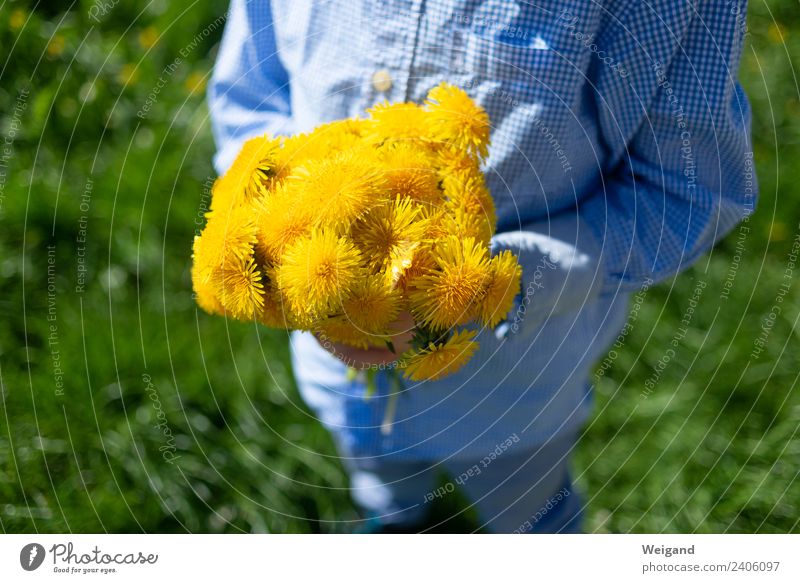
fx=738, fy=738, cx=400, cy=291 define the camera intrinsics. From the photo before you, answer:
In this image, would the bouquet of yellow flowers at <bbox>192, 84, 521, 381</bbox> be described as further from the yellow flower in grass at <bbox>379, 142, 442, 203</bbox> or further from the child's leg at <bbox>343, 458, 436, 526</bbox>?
the child's leg at <bbox>343, 458, 436, 526</bbox>

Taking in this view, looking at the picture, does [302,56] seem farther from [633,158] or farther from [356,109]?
[633,158]

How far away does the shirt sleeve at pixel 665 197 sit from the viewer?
2.78 ft

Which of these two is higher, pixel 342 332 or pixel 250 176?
pixel 250 176

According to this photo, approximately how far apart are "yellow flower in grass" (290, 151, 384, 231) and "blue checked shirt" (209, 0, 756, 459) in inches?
9.2

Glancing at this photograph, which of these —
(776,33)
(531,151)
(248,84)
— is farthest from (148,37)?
(776,33)

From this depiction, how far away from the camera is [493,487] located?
3.75 ft

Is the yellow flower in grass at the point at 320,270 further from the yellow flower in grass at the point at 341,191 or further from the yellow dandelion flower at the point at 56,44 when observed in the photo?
the yellow dandelion flower at the point at 56,44

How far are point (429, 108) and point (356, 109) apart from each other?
167mm

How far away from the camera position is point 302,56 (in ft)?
3.11

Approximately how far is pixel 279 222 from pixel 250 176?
8 cm

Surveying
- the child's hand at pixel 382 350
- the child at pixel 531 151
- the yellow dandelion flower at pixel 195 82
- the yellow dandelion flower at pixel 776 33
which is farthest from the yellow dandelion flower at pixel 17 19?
the yellow dandelion flower at pixel 776 33

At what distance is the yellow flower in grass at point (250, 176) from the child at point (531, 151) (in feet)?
0.66

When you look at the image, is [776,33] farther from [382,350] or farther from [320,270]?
[320,270]
